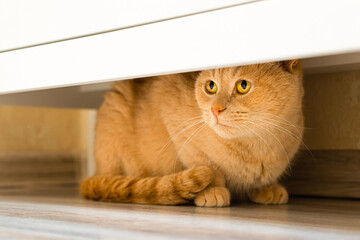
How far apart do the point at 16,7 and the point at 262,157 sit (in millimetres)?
877

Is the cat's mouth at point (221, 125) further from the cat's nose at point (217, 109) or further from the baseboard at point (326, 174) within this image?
the baseboard at point (326, 174)

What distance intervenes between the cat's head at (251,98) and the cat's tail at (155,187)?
15 centimetres

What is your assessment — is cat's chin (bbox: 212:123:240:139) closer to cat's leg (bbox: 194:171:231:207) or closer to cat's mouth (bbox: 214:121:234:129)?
cat's mouth (bbox: 214:121:234:129)

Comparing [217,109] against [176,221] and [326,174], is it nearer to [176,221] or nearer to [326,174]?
[176,221]

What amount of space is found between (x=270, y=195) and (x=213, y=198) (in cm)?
22

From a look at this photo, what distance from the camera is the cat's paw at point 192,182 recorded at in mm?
1308

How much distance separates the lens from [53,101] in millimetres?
1979

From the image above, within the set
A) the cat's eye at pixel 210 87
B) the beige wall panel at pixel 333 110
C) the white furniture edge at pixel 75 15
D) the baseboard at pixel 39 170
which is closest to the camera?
the white furniture edge at pixel 75 15

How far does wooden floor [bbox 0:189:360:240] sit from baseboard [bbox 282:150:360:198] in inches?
8.4

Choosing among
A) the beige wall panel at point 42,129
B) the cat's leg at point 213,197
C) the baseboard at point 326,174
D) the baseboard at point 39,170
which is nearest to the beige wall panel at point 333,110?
the baseboard at point 326,174

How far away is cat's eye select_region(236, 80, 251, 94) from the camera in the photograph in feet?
4.25

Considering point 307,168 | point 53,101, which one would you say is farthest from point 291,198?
point 53,101

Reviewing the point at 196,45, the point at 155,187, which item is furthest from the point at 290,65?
the point at 155,187

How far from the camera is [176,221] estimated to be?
1043mm
